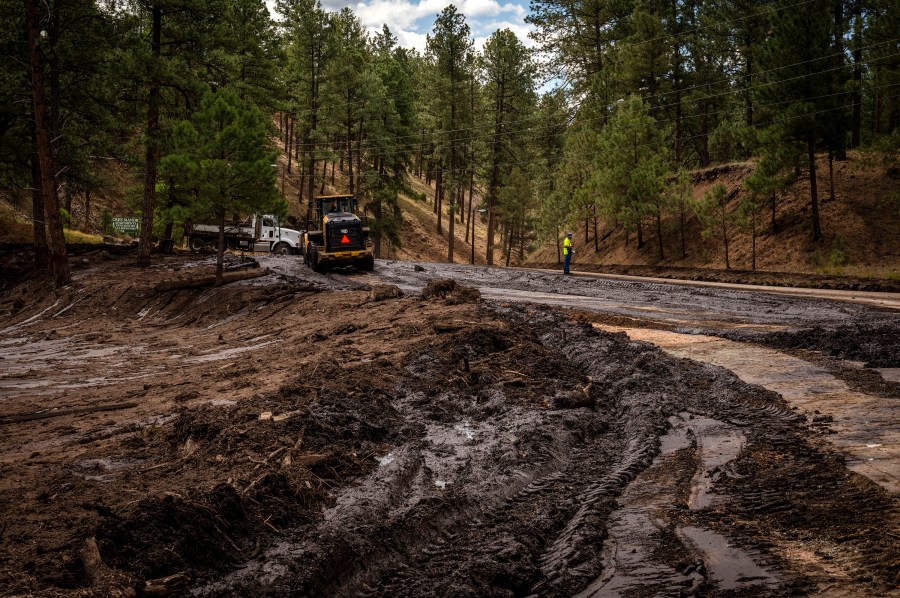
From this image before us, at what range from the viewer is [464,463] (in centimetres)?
768

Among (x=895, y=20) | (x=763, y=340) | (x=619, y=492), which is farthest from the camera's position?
(x=895, y=20)

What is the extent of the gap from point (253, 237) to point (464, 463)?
121 ft

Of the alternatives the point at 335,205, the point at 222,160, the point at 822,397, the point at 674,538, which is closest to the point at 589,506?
the point at 674,538

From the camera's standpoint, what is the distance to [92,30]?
24.5m

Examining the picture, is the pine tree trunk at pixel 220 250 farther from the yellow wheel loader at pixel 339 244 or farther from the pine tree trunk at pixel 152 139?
the yellow wheel loader at pixel 339 244

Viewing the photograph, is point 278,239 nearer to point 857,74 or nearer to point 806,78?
point 806,78

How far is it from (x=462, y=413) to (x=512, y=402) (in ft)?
2.66

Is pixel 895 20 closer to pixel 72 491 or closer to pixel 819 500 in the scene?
pixel 819 500

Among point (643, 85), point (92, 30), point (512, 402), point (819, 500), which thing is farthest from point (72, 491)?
point (643, 85)

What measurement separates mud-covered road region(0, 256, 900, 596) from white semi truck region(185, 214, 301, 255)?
25296mm

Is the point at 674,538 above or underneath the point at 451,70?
underneath

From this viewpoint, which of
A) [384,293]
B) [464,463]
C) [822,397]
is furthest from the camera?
[384,293]

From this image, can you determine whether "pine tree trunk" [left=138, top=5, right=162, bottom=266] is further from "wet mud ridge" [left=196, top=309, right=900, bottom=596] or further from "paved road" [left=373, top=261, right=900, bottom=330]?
"wet mud ridge" [left=196, top=309, right=900, bottom=596]

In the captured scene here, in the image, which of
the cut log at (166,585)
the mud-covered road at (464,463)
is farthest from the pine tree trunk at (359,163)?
the cut log at (166,585)
